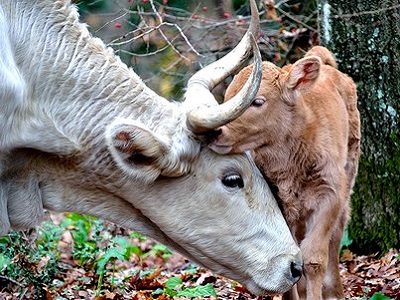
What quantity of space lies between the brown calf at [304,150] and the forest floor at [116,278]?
58 centimetres

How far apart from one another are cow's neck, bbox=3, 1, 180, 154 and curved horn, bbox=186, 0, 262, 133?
0.23 m

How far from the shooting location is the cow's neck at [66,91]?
678cm

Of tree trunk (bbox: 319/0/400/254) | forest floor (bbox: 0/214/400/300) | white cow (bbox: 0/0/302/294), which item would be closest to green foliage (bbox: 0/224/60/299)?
forest floor (bbox: 0/214/400/300)

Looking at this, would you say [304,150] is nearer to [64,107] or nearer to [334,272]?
[334,272]

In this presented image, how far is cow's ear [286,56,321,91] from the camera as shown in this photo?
7.31m

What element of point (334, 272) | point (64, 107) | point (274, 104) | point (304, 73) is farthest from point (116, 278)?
point (304, 73)

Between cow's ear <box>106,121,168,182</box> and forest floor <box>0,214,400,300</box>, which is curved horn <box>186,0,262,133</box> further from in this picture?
forest floor <box>0,214,400,300</box>

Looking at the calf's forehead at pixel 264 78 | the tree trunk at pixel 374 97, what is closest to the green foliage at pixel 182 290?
the calf's forehead at pixel 264 78

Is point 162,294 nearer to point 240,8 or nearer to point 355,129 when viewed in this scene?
point 355,129

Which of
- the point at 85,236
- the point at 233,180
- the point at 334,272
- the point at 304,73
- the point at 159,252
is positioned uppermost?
the point at 304,73

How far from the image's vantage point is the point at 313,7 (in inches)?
538

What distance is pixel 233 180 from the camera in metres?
7.00

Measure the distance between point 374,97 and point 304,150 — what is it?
2.16 metres

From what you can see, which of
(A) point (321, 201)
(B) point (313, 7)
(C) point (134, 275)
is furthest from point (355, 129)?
(B) point (313, 7)
